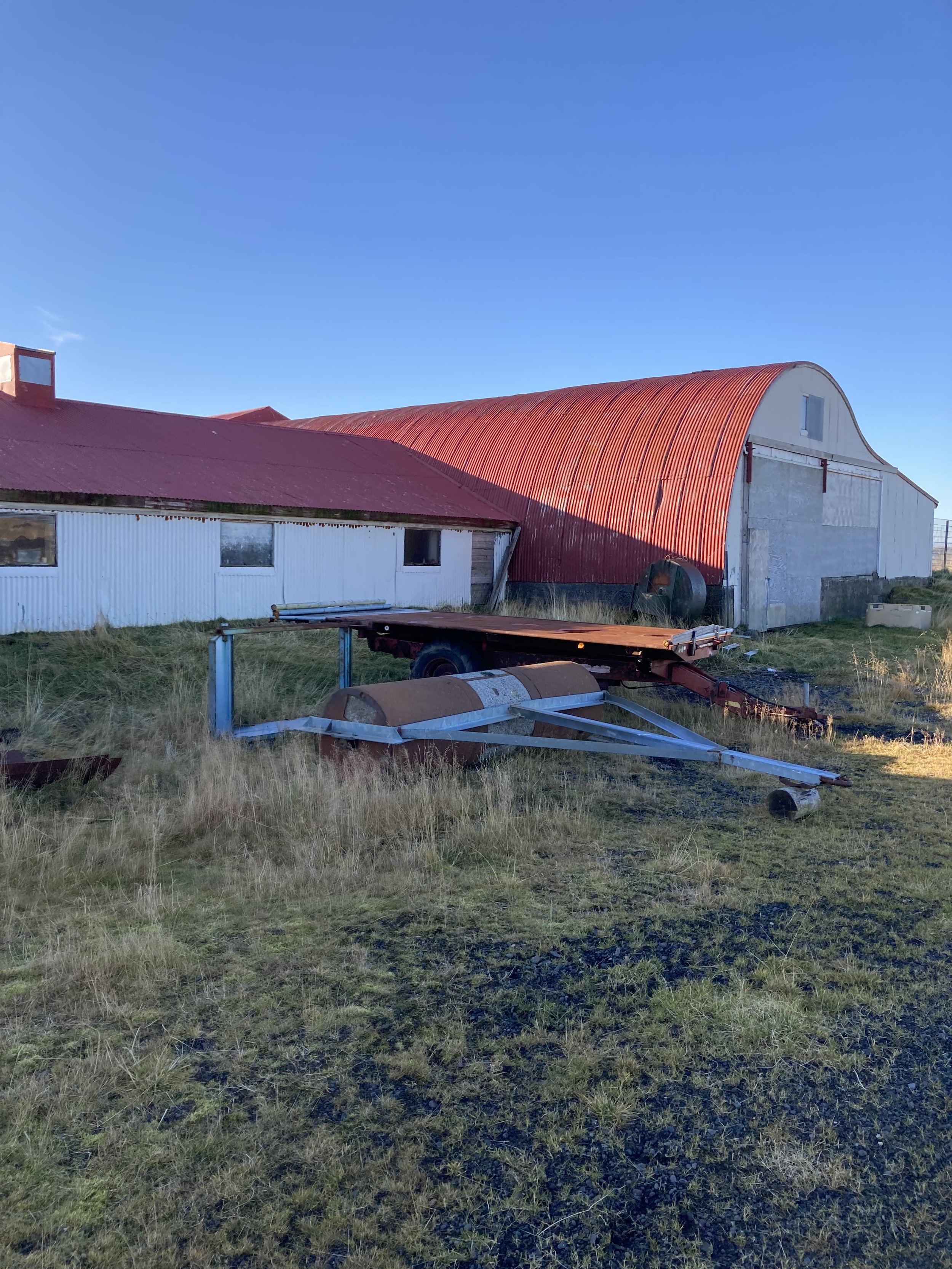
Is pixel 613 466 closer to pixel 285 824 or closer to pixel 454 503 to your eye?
pixel 454 503

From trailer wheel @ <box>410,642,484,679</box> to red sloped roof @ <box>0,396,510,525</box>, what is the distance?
748 centimetres

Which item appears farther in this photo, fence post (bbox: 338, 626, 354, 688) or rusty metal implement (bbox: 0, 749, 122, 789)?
fence post (bbox: 338, 626, 354, 688)

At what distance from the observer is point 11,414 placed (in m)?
17.7

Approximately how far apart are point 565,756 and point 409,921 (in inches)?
167

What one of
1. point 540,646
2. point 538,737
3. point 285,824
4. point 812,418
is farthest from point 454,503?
point 285,824

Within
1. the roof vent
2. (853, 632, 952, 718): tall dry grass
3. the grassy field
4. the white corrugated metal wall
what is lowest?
the grassy field

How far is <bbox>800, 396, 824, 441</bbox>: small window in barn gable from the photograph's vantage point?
914 inches

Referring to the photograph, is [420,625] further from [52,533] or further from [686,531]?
[686,531]

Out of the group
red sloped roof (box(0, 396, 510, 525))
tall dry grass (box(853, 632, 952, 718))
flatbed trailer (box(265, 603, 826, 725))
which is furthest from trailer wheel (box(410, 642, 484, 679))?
red sloped roof (box(0, 396, 510, 525))

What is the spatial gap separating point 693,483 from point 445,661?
11.8 metres

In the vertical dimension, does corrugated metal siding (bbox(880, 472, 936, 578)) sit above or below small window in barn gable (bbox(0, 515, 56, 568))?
above

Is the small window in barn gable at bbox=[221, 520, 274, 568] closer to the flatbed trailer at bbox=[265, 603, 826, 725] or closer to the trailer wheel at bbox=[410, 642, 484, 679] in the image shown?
the flatbed trailer at bbox=[265, 603, 826, 725]

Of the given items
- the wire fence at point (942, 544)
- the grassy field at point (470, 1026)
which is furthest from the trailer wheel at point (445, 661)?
the wire fence at point (942, 544)

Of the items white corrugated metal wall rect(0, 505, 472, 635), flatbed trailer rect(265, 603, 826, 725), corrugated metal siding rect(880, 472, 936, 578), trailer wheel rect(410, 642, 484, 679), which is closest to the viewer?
flatbed trailer rect(265, 603, 826, 725)
